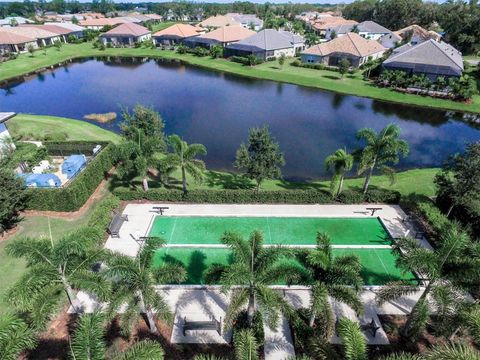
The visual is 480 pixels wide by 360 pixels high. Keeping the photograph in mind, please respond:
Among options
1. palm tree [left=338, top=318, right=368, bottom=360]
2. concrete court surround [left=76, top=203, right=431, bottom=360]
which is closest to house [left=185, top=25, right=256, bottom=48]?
concrete court surround [left=76, top=203, right=431, bottom=360]

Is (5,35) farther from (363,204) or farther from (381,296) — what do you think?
(381,296)

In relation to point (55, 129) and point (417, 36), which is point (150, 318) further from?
point (417, 36)

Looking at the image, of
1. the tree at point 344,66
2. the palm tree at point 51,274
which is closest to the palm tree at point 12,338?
the palm tree at point 51,274

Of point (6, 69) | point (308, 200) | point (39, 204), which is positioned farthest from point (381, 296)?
point (6, 69)

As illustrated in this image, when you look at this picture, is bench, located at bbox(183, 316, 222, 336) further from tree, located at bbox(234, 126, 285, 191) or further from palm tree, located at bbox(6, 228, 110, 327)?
tree, located at bbox(234, 126, 285, 191)

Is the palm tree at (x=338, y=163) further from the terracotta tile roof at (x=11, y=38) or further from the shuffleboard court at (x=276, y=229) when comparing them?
the terracotta tile roof at (x=11, y=38)

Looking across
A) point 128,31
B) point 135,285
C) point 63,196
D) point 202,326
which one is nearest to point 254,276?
point 202,326
